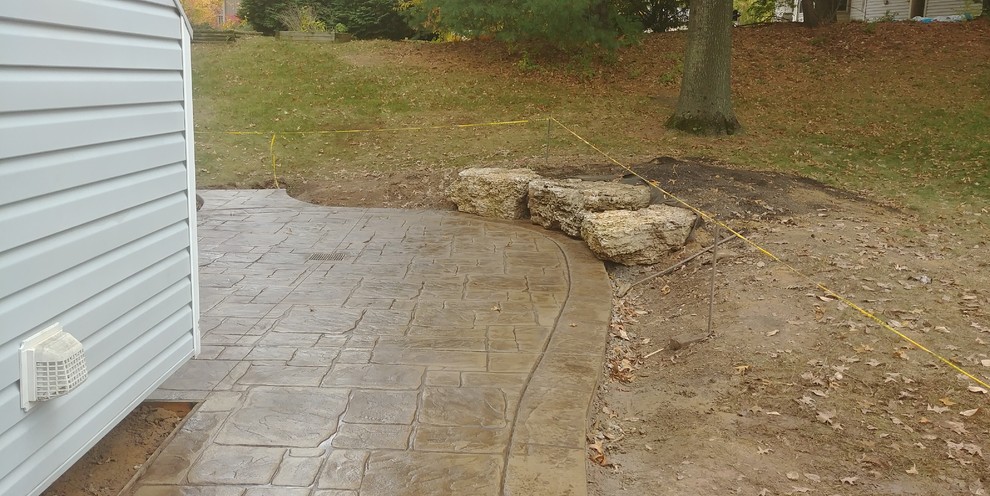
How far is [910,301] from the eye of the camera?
5.56 meters

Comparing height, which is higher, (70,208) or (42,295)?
(70,208)

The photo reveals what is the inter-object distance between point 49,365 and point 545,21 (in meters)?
14.2

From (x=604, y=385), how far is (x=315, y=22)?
65.0ft

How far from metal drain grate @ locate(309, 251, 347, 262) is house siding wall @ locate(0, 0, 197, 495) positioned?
329cm

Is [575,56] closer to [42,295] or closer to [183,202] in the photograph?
[183,202]

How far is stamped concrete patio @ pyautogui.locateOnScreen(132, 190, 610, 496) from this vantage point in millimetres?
3525

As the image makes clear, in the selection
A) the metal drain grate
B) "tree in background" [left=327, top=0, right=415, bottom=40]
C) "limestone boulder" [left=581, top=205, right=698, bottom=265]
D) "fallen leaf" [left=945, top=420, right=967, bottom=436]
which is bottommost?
the metal drain grate

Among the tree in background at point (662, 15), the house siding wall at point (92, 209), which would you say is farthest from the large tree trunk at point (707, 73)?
the house siding wall at point (92, 209)

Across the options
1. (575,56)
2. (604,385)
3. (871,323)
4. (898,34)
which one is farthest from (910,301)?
(898,34)

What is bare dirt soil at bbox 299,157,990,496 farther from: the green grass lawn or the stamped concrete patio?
the green grass lawn

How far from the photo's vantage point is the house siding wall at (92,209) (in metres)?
2.63

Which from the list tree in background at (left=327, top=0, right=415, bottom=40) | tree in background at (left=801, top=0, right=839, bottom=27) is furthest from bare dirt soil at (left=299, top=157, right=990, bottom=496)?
tree in background at (left=327, top=0, right=415, bottom=40)

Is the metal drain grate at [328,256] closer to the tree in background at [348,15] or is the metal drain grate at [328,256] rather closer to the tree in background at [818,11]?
the tree in background at [348,15]

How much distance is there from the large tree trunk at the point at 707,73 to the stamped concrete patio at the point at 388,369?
5702 millimetres
